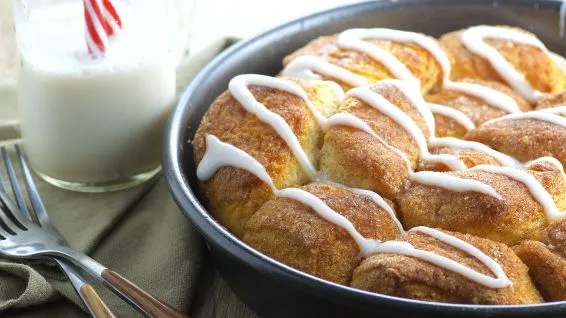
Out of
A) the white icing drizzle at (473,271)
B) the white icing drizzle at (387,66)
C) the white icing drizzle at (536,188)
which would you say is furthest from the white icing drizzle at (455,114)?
the white icing drizzle at (473,271)

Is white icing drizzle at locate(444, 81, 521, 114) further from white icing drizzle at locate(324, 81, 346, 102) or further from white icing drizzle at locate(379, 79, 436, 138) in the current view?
white icing drizzle at locate(324, 81, 346, 102)

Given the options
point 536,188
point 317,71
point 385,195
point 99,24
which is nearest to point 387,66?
point 317,71

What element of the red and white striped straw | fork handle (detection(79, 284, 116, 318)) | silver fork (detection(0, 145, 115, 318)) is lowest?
silver fork (detection(0, 145, 115, 318))

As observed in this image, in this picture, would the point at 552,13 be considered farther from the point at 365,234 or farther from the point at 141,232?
the point at 141,232

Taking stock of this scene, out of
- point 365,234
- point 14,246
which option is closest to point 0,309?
point 14,246

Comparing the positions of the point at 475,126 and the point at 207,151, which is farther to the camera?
the point at 475,126

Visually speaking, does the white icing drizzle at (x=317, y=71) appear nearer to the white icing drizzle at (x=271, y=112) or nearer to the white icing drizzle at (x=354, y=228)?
the white icing drizzle at (x=271, y=112)

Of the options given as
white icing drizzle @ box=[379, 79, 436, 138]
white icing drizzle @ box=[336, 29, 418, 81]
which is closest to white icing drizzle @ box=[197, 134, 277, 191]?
white icing drizzle @ box=[379, 79, 436, 138]

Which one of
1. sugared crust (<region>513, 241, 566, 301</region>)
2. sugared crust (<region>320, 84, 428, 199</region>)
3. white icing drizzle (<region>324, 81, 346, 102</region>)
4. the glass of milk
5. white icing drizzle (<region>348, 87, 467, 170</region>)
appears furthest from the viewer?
the glass of milk
